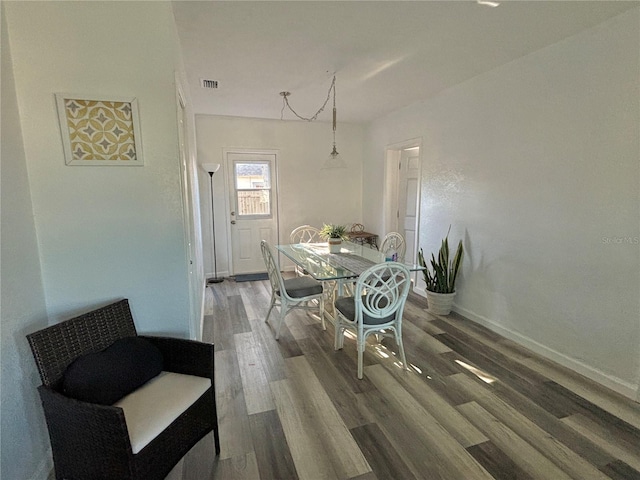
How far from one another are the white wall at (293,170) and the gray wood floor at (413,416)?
2.65 metres

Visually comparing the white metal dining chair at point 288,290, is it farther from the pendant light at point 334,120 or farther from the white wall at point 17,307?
the white wall at point 17,307

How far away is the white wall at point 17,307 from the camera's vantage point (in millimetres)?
1356

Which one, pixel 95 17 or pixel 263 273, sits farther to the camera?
pixel 263 273

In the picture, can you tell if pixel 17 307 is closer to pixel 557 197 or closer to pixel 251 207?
pixel 557 197

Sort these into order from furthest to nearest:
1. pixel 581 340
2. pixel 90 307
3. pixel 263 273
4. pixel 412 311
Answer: pixel 263 273 → pixel 412 311 → pixel 581 340 → pixel 90 307

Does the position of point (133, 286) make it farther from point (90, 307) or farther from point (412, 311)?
point (412, 311)

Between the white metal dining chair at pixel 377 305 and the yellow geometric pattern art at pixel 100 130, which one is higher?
the yellow geometric pattern art at pixel 100 130

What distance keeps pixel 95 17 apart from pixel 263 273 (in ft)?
13.6

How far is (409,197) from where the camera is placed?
4688 mm

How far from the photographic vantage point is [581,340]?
A: 2.45 m

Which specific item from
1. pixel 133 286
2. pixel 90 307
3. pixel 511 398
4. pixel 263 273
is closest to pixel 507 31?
pixel 511 398

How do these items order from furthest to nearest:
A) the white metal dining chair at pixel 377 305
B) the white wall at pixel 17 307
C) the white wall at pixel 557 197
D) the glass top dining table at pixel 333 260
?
the glass top dining table at pixel 333 260, the white metal dining chair at pixel 377 305, the white wall at pixel 557 197, the white wall at pixel 17 307

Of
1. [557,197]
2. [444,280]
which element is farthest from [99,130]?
[444,280]

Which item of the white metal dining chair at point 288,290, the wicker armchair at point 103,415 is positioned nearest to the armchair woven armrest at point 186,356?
the wicker armchair at point 103,415
